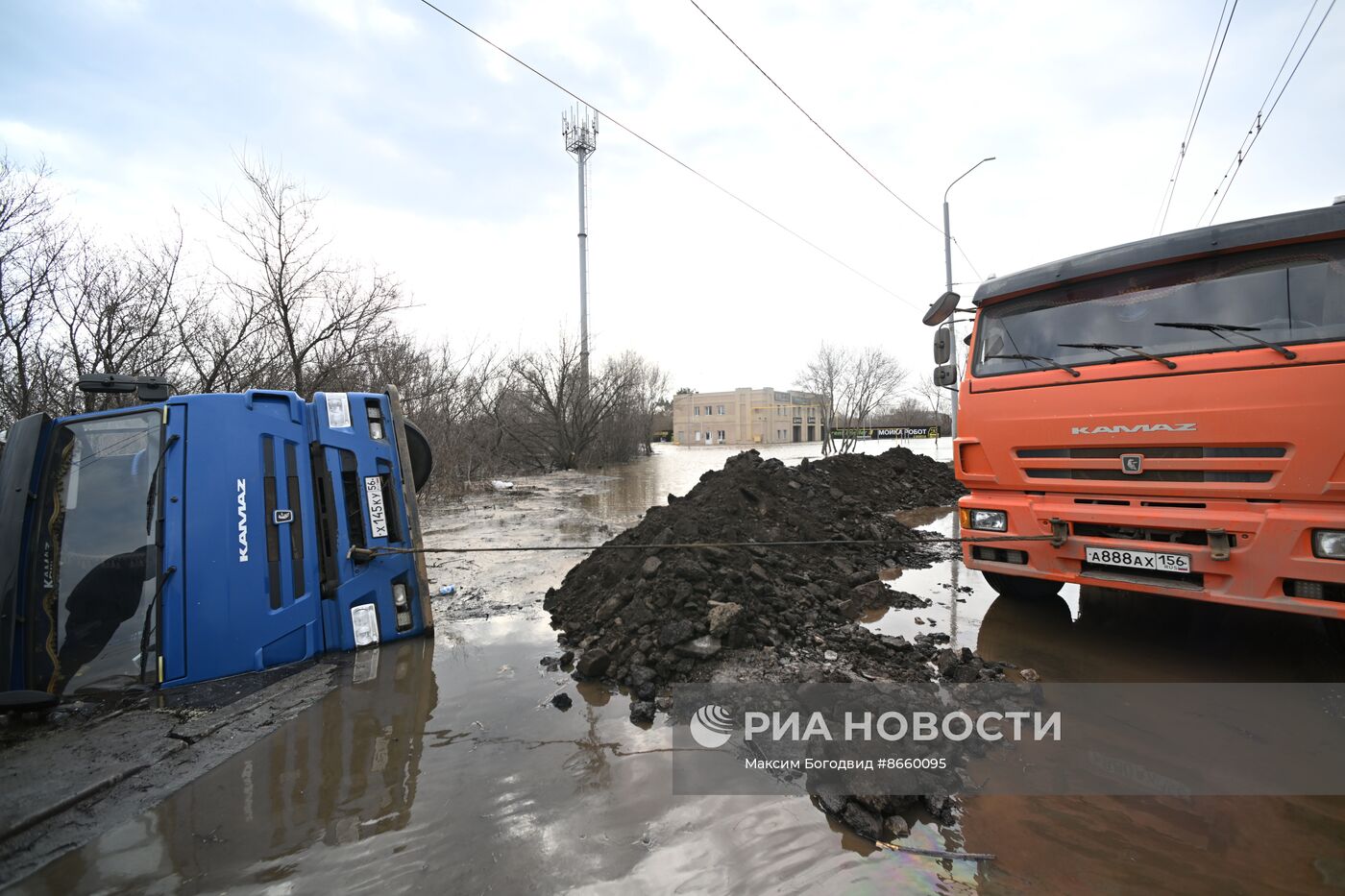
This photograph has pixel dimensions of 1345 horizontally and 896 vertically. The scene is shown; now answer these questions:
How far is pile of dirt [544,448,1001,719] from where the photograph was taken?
379 cm

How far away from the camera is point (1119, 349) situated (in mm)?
3834

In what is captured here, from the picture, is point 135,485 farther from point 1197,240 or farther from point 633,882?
point 1197,240

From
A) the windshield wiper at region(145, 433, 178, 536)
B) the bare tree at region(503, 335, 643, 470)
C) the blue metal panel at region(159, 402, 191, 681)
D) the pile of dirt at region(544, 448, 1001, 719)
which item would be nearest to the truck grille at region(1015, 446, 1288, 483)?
the pile of dirt at region(544, 448, 1001, 719)

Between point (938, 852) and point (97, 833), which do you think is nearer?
point (938, 852)

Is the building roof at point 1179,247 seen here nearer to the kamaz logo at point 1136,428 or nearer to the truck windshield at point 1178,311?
the truck windshield at point 1178,311

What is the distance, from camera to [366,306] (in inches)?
497

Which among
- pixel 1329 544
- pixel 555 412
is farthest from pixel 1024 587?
pixel 555 412

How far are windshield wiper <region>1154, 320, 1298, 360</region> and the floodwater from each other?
2.03 meters

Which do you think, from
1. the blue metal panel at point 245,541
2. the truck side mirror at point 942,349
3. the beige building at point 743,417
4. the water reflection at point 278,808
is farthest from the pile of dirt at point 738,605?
the beige building at point 743,417

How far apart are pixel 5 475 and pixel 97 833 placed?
2256 mm

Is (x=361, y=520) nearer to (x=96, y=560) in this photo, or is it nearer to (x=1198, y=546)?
(x=96, y=560)

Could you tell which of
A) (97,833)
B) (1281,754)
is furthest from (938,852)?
(97,833)

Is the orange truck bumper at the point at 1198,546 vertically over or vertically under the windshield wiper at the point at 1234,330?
under

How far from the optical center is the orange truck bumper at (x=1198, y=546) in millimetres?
3125
